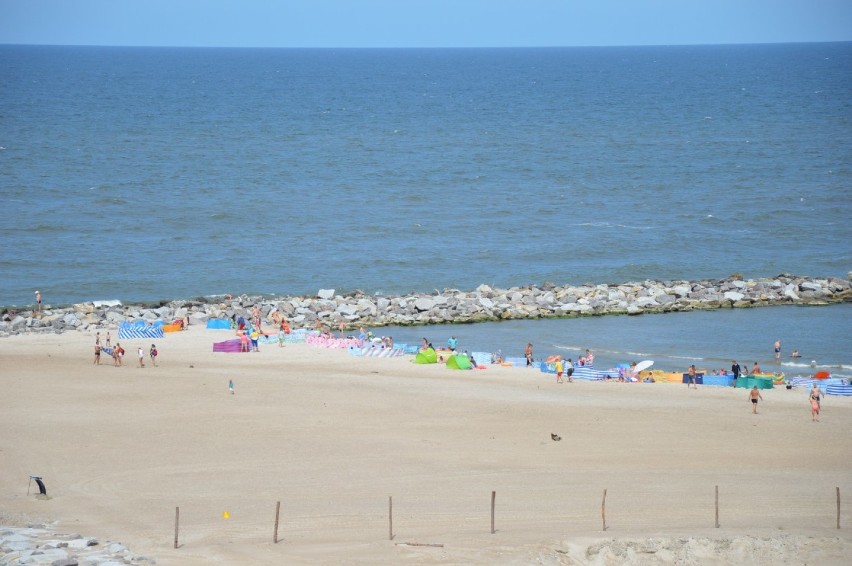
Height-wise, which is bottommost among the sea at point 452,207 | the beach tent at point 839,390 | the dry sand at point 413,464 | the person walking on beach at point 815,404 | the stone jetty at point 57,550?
the stone jetty at point 57,550

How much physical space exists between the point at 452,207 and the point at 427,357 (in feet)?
93.3

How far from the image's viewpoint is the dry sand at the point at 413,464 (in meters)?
18.7

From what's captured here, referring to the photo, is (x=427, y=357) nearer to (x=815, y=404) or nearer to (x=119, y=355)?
(x=119, y=355)

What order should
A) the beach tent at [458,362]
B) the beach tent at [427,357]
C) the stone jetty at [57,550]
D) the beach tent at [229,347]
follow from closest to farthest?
the stone jetty at [57,550] → the beach tent at [458,362] → the beach tent at [427,357] → the beach tent at [229,347]

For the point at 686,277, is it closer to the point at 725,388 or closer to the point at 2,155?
the point at 725,388

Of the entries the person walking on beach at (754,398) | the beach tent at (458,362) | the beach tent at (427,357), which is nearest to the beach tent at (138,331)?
the beach tent at (427,357)

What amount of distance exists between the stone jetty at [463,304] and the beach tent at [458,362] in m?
7.47


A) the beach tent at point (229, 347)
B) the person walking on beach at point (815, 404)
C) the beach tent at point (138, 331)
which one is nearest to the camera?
the person walking on beach at point (815, 404)

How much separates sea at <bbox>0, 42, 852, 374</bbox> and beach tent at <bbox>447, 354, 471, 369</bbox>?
12.4ft

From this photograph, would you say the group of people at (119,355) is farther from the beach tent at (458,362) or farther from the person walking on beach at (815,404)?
the person walking on beach at (815,404)

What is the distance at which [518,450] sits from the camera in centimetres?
2366

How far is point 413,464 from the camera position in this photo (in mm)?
22719

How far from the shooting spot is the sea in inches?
1588

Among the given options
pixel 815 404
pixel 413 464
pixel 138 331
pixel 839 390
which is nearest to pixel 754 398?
pixel 815 404
